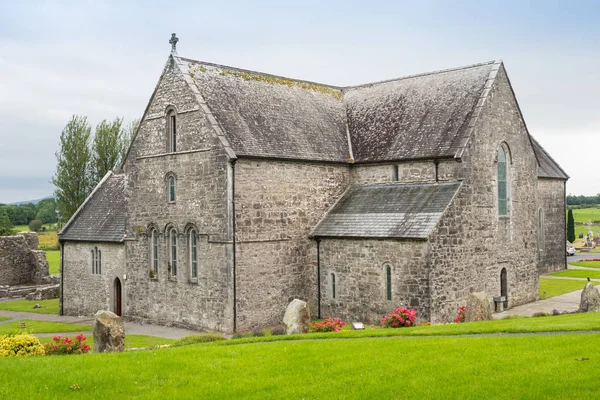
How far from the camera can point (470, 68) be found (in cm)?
3231

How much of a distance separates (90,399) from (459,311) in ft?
58.9

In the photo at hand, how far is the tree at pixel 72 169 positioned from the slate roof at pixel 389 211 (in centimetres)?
4097

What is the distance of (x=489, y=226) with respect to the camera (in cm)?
3025

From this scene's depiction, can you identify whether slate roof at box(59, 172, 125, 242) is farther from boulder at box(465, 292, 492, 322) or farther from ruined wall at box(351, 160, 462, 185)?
boulder at box(465, 292, 492, 322)

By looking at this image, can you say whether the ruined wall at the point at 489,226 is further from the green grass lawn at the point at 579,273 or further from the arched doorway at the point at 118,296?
the arched doorway at the point at 118,296

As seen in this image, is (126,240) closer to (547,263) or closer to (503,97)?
→ (503,97)

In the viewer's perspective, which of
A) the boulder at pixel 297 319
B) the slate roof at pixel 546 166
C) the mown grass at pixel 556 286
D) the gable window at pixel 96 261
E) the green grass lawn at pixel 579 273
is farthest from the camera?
the slate roof at pixel 546 166

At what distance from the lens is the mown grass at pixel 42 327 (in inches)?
1188

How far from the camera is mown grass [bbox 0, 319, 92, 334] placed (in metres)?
30.2

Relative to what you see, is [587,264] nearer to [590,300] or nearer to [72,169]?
[590,300]

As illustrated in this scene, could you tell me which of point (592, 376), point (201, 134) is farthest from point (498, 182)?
point (592, 376)

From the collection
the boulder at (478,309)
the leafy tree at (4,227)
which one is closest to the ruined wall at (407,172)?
the boulder at (478,309)

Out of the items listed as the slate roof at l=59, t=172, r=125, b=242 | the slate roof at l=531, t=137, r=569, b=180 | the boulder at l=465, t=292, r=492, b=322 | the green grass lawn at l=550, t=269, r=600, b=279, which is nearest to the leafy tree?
the slate roof at l=59, t=172, r=125, b=242

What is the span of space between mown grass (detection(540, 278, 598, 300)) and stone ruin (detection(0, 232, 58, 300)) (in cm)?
3632
